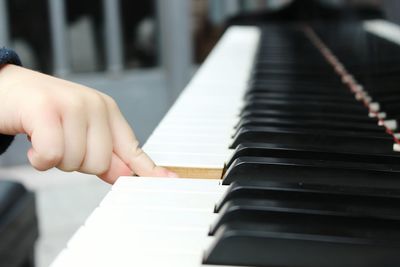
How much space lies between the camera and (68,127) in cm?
53

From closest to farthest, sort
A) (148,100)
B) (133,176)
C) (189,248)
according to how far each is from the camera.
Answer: (189,248) < (133,176) < (148,100)

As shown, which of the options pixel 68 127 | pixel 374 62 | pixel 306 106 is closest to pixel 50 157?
pixel 68 127

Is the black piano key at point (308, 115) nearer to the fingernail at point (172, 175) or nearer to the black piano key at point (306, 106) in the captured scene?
the black piano key at point (306, 106)

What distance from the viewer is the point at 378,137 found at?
688 millimetres

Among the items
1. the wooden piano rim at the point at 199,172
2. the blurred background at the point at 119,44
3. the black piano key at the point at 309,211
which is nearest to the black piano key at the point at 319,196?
the black piano key at the point at 309,211

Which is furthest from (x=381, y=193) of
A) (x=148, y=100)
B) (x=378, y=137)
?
(x=148, y=100)

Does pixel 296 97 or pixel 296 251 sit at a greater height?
pixel 296 251

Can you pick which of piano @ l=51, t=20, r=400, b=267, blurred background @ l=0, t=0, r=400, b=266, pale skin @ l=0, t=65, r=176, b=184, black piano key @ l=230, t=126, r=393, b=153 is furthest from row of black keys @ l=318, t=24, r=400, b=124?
blurred background @ l=0, t=0, r=400, b=266

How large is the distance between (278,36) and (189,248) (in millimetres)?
1394

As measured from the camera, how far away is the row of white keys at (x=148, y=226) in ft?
1.31

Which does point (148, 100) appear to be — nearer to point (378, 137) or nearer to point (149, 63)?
point (149, 63)

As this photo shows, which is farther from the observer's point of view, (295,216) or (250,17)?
(250,17)

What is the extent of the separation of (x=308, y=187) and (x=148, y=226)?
0.13 metres

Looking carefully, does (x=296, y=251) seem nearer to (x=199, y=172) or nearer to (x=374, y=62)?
(x=199, y=172)
